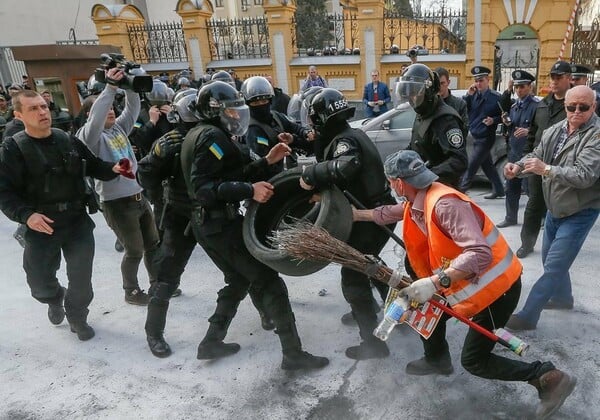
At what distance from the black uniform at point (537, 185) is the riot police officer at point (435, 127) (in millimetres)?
1122

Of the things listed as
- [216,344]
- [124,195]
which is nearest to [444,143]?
[216,344]

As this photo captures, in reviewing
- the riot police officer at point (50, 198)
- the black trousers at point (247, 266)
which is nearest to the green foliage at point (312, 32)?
the riot police officer at point (50, 198)

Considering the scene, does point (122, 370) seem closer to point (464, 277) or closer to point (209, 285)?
point (209, 285)

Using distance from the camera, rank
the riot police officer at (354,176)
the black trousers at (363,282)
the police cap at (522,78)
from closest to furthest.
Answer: the riot police officer at (354,176) → the black trousers at (363,282) → the police cap at (522,78)

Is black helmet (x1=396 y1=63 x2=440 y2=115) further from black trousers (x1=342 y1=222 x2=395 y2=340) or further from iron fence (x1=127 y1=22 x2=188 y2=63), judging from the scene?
iron fence (x1=127 y1=22 x2=188 y2=63)

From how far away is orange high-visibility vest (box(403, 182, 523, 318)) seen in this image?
7.23ft

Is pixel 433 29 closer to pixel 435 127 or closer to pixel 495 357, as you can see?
pixel 435 127

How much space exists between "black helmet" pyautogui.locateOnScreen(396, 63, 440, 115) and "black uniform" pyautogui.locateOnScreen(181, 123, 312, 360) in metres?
1.17

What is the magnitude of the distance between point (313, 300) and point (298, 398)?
1.26m

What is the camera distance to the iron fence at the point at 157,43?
14.3 metres

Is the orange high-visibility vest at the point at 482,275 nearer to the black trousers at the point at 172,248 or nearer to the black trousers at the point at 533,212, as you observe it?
the black trousers at the point at 172,248

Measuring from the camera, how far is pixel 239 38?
46.2ft

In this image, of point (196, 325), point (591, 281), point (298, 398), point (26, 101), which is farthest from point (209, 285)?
point (591, 281)

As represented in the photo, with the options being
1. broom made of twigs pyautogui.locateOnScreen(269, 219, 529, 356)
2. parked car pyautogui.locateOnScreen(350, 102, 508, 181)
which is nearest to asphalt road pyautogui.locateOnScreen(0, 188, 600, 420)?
broom made of twigs pyautogui.locateOnScreen(269, 219, 529, 356)
